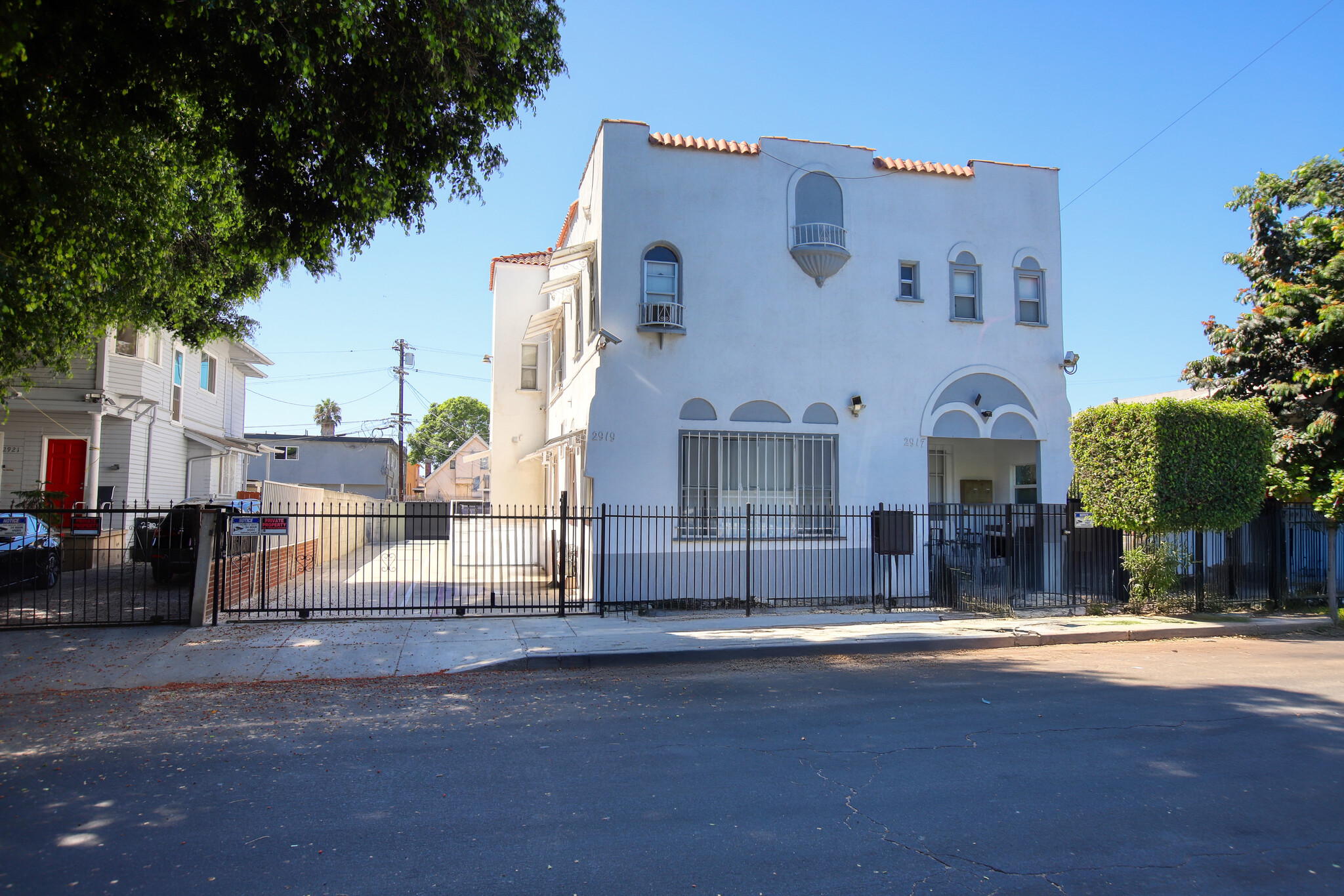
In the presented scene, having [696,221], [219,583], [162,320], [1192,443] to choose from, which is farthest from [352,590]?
[1192,443]

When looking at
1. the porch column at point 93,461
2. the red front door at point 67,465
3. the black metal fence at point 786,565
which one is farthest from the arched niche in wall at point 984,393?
the red front door at point 67,465

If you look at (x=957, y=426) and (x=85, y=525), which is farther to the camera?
(x=957, y=426)

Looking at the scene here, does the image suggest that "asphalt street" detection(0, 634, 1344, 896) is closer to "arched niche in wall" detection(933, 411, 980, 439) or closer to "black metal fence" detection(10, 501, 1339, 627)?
"black metal fence" detection(10, 501, 1339, 627)

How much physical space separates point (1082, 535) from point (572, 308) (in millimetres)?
10652

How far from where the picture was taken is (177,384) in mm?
22438

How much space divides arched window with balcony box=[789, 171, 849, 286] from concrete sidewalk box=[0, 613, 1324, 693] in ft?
20.6

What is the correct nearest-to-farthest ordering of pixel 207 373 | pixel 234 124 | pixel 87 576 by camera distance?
1. pixel 234 124
2. pixel 87 576
3. pixel 207 373

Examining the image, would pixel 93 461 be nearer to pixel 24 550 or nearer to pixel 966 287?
pixel 24 550

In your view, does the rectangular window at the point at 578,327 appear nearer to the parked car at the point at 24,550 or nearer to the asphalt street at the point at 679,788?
the asphalt street at the point at 679,788

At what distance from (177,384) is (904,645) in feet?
69.1

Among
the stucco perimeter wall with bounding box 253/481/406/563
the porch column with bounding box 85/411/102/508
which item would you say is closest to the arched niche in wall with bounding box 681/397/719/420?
the stucco perimeter wall with bounding box 253/481/406/563

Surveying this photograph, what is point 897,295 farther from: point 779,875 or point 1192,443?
point 779,875

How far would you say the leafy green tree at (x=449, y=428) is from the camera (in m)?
80.5

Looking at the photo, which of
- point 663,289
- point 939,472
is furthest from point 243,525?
point 939,472
